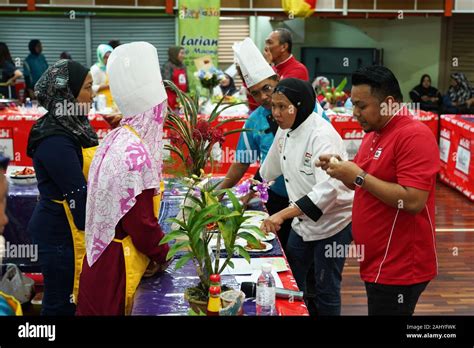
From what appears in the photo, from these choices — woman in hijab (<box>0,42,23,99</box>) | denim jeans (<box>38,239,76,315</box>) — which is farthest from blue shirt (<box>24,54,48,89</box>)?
denim jeans (<box>38,239,76,315</box>)

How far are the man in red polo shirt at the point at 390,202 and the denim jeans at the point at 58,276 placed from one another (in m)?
1.25

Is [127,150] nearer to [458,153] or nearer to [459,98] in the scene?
[458,153]

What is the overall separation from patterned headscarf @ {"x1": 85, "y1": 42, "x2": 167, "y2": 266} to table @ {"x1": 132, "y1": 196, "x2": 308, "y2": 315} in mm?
244

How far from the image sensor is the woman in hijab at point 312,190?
277 cm

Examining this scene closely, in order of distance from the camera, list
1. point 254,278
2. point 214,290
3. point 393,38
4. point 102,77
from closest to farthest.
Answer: point 214,290, point 254,278, point 102,77, point 393,38

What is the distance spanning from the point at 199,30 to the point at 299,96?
208 inches

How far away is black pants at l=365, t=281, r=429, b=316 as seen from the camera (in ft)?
7.43

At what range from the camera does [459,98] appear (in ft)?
28.1

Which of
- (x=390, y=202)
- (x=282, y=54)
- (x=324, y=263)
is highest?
(x=282, y=54)

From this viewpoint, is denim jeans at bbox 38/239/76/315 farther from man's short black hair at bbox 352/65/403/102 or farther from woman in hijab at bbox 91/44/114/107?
woman in hijab at bbox 91/44/114/107

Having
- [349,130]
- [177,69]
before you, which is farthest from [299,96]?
[177,69]

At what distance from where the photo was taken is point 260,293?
202cm

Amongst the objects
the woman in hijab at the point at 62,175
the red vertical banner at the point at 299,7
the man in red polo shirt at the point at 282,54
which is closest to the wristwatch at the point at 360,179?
the woman in hijab at the point at 62,175

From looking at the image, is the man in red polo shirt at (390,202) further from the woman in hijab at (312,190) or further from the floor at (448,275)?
the floor at (448,275)
